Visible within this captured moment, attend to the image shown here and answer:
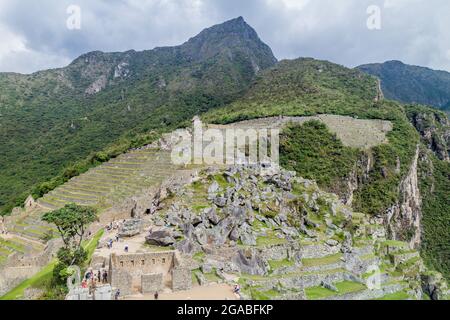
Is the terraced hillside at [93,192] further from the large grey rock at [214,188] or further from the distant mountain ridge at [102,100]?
the large grey rock at [214,188]

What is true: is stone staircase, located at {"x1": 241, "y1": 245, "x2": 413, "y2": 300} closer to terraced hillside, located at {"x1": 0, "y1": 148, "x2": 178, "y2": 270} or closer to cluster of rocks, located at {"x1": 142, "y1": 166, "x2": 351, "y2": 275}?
cluster of rocks, located at {"x1": 142, "y1": 166, "x2": 351, "y2": 275}

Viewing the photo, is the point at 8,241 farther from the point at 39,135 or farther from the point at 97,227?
the point at 39,135

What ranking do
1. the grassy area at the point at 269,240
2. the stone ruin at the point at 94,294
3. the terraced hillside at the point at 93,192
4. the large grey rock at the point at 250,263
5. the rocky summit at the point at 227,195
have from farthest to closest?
the terraced hillside at the point at 93,192 < the grassy area at the point at 269,240 < the rocky summit at the point at 227,195 < the large grey rock at the point at 250,263 < the stone ruin at the point at 94,294

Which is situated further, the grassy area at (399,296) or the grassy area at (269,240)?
the grassy area at (399,296)

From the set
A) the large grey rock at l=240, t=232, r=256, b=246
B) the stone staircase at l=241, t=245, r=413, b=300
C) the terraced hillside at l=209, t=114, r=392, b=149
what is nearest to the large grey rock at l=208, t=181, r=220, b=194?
the large grey rock at l=240, t=232, r=256, b=246

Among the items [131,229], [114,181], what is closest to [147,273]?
[131,229]

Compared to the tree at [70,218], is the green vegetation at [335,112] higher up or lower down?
higher up

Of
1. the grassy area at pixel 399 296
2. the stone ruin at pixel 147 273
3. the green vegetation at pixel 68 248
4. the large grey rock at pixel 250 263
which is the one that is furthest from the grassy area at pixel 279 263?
the green vegetation at pixel 68 248

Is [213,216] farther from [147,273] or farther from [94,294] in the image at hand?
[94,294]
